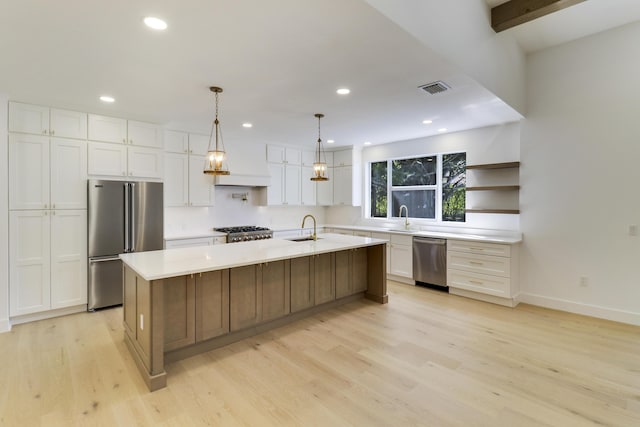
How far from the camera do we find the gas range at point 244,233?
16.6ft

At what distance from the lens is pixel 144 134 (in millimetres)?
4391

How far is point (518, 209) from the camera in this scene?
4.46 m

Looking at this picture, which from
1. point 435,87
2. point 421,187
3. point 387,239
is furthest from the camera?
point 421,187

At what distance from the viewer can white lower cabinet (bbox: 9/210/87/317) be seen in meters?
3.54

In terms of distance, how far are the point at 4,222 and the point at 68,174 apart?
2.63 feet

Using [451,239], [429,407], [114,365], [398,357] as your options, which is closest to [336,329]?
[398,357]

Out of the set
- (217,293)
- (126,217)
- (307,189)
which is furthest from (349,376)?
(307,189)

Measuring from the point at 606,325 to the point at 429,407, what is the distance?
294 centimetres

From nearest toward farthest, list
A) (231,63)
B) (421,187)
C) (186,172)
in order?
1. (231,63)
2. (186,172)
3. (421,187)

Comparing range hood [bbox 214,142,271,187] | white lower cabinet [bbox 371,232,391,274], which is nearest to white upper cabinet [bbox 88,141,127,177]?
range hood [bbox 214,142,271,187]

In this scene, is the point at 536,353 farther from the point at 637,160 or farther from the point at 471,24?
the point at 471,24

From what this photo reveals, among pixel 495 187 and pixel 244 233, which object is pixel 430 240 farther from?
pixel 244 233

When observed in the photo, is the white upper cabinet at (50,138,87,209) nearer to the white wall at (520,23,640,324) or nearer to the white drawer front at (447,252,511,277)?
the white drawer front at (447,252,511,277)

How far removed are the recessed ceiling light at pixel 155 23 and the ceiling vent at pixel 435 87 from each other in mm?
2284
